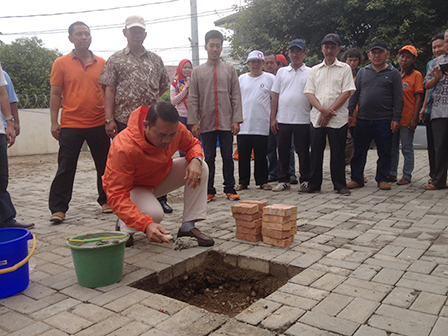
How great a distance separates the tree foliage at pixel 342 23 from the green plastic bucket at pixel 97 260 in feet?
41.7

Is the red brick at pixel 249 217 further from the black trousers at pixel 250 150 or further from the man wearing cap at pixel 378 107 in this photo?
the man wearing cap at pixel 378 107

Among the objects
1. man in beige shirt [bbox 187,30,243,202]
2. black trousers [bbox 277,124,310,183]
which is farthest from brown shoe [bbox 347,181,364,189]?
man in beige shirt [bbox 187,30,243,202]

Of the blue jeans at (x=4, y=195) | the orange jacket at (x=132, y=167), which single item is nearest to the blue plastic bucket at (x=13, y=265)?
the orange jacket at (x=132, y=167)

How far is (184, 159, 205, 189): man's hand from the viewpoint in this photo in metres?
3.40

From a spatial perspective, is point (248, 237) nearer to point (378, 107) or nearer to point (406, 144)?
point (378, 107)

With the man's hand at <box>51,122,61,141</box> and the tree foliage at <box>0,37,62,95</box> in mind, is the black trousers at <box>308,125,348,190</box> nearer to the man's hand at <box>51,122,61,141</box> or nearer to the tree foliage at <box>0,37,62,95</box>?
the man's hand at <box>51,122,61,141</box>

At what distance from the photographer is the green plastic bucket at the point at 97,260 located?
256 cm

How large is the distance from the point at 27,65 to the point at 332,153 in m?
18.8

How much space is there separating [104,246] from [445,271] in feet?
7.81

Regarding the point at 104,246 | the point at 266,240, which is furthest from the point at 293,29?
the point at 104,246

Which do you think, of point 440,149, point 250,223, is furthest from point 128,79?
point 440,149

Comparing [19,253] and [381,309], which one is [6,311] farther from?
[381,309]

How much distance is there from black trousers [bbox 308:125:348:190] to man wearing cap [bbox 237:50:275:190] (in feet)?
2.47

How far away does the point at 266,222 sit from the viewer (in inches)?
135
